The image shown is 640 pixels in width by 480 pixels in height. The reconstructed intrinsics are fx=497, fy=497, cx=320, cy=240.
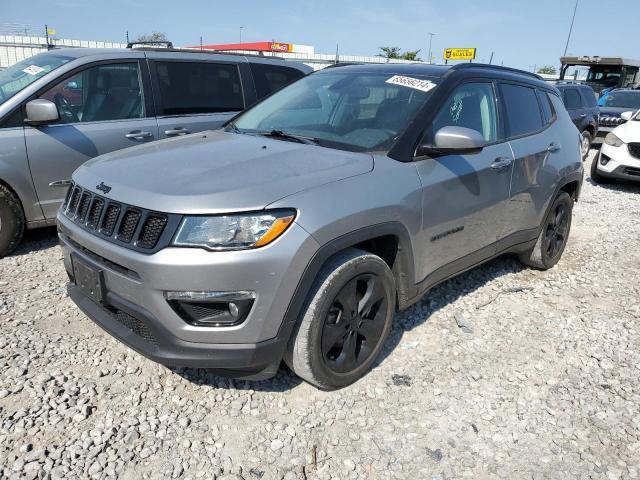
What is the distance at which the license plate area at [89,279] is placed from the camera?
2.37 m

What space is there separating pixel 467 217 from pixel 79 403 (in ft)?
8.08

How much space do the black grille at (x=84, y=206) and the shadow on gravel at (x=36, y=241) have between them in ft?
7.43

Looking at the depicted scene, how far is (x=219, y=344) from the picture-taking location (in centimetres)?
221

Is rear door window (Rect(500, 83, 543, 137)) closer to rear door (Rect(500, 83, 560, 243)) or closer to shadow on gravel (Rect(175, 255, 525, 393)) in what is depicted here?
rear door (Rect(500, 83, 560, 243))

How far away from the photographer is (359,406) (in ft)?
8.61

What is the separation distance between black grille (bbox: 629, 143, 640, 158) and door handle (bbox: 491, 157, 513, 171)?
5.87 m

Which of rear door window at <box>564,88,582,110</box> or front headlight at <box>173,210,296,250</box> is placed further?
rear door window at <box>564,88,582,110</box>

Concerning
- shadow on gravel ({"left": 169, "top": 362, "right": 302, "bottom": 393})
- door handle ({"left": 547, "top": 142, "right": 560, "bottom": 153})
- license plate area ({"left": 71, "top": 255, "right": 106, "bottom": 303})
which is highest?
door handle ({"left": 547, "top": 142, "right": 560, "bottom": 153})

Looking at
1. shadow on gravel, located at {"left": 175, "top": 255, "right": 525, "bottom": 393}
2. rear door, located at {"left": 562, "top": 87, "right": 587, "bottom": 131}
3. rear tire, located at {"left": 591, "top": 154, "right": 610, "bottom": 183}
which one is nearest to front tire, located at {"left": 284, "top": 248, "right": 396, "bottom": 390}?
shadow on gravel, located at {"left": 175, "top": 255, "right": 525, "bottom": 393}

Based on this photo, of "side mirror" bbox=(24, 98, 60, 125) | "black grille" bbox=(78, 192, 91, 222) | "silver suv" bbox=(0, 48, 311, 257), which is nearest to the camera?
"black grille" bbox=(78, 192, 91, 222)

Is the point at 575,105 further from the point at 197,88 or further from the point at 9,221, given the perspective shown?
the point at 9,221

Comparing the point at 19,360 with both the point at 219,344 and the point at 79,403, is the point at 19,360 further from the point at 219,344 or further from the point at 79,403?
the point at 219,344

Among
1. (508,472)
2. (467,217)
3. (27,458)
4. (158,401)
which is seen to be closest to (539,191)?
(467,217)

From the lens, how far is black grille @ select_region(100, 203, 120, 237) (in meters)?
2.33
